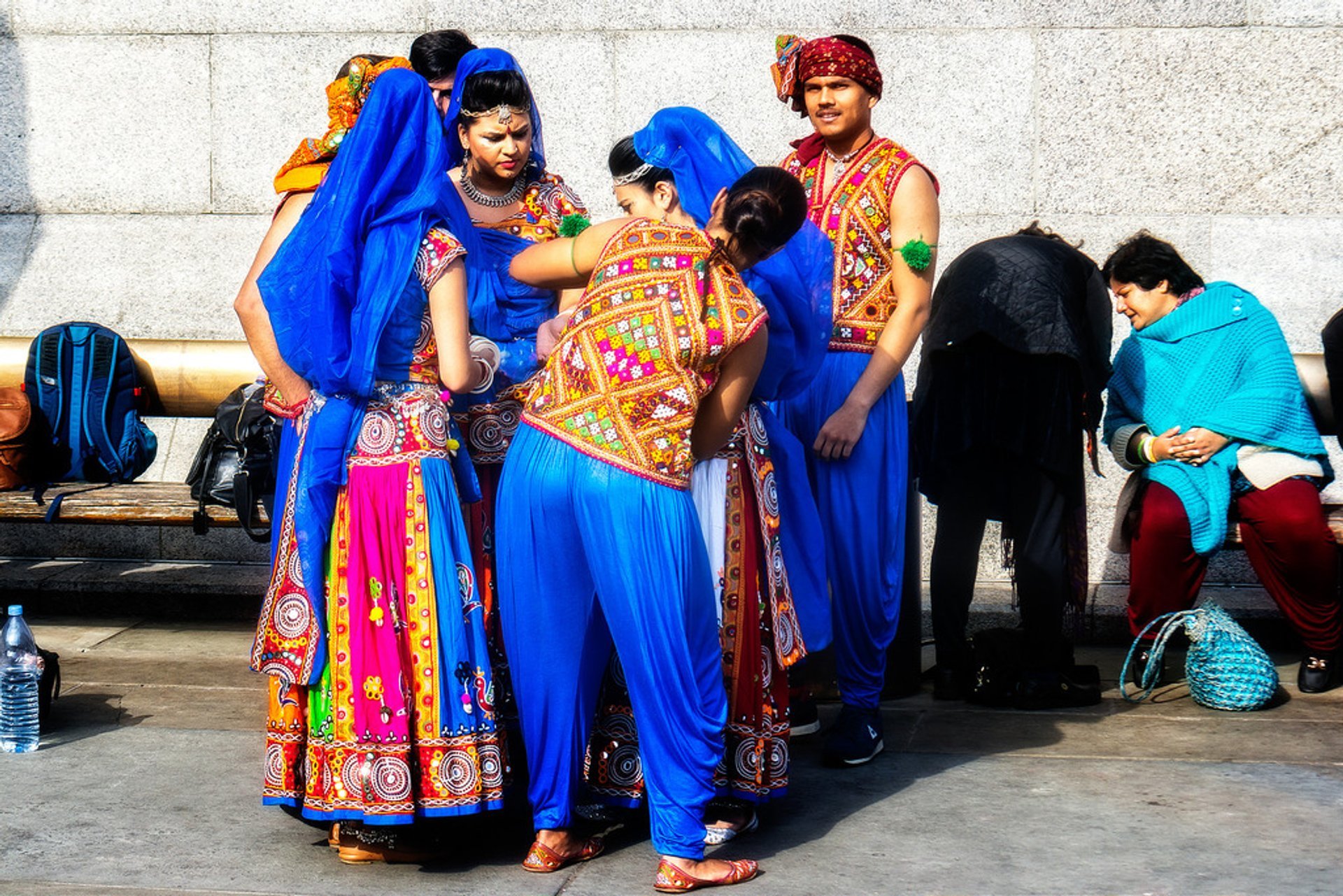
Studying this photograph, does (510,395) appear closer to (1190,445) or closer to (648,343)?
(648,343)

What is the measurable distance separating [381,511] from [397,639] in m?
0.30

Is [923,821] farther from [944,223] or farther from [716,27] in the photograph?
[716,27]

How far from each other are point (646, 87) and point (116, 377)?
2.58 meters

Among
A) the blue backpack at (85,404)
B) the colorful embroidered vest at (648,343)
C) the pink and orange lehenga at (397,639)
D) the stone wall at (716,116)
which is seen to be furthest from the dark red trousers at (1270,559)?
the blue backpack at (85,404)

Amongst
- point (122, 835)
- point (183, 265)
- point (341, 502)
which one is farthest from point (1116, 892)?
point (183, 265)

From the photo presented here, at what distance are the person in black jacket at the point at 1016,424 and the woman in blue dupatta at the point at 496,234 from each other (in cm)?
151

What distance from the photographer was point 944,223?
703 cm

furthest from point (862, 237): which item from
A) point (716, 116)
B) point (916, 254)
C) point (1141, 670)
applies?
point (716, 116)

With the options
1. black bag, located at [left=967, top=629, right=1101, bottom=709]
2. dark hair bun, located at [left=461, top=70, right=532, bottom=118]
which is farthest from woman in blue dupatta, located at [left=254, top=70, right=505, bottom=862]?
black bag, located at [left=967, top=629, right=1101, bottom=709]

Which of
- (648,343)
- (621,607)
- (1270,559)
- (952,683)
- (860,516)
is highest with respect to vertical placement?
(648,343)

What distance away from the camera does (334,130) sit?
4301 mm

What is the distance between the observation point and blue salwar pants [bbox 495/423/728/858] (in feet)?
11.7

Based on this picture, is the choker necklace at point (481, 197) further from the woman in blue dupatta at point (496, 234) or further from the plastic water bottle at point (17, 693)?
the plastic water bottle at point (17, 693)

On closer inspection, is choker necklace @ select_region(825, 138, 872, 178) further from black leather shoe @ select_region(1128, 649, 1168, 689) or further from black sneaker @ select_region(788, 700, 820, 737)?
black leather shoe @ select_region(1128, 649, 1168, 689)
